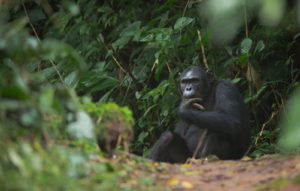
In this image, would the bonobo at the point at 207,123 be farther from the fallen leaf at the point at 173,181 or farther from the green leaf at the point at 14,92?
the green leaf at the point at 14,92

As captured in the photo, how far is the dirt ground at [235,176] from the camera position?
2629 millimetres

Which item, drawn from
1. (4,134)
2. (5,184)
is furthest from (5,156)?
(5,184)

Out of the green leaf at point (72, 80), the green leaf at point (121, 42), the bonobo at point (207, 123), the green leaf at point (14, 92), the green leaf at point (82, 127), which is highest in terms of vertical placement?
the green leaf at point (14, 92)

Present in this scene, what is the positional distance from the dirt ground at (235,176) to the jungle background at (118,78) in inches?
8.1

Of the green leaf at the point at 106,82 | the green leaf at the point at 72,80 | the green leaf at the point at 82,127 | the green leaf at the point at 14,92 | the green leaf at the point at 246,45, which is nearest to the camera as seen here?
the green leaf at the point at 14,92

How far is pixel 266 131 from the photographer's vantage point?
637cm

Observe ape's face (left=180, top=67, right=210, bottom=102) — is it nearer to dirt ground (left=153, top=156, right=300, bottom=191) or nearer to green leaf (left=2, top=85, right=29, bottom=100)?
dirt ground (left=153, top=156, right=300, bottom=191)

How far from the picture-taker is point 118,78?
727 cm

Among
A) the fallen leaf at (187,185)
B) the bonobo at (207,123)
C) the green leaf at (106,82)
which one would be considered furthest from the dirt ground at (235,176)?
the green leaf at (106,82)

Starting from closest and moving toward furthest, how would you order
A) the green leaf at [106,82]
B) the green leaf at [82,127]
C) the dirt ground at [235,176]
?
the green leaf at [82,127] → the dirt ground at [235,176] → the green leaf at [106,82]

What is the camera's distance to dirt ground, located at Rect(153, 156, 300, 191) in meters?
2.63

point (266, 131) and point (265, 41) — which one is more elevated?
point (265, 41)

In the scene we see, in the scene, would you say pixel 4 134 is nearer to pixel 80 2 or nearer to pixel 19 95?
pixel 19 95

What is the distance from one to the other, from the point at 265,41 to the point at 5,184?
19.3 feet
